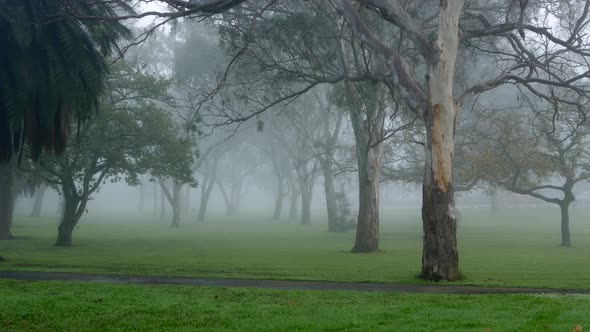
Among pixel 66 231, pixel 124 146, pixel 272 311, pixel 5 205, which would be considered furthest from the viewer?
pixel 5 205

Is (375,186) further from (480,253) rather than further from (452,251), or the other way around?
(452,251)

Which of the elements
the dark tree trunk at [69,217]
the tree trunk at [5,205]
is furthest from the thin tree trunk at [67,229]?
the tree trunk at [5,205]

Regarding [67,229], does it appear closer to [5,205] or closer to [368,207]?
[5,205]

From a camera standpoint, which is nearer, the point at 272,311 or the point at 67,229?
the point at 272,311

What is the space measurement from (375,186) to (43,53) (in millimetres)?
17055

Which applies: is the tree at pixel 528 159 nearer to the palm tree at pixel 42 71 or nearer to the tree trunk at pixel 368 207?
the tree trunk at pixel 368 207

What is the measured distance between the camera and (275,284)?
54.5ft

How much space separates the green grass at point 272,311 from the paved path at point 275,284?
1.42m

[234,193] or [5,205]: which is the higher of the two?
[234,193]

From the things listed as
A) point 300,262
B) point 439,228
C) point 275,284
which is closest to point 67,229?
point 300,262

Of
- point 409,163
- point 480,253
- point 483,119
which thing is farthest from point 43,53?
point 409,163

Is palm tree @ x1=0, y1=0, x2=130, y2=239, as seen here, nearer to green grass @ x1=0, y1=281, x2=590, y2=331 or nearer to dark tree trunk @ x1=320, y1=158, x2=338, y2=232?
green grass @ x1=0, y1=281, x2=590, y2=331

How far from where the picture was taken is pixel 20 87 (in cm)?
1920

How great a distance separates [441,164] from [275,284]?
5.66 meters
